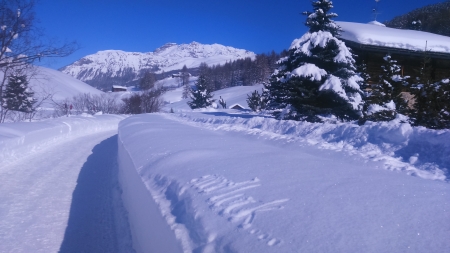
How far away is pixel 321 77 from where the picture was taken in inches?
458

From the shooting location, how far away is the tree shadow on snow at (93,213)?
414cm

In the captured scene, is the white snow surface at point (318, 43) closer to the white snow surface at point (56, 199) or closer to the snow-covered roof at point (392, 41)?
the snow-covered roof at point (392, 41)

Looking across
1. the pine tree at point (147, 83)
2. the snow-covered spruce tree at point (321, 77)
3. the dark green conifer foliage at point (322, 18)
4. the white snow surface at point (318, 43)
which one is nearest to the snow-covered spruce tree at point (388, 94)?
the snow-covered spruce tree at point (321, 77)

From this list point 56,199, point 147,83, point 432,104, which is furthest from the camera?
point 147,83

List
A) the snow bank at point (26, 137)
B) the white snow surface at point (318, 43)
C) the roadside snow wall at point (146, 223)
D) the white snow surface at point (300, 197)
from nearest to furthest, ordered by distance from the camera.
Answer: the white snow surface at point (300, 197), the roadside snow wall at point (146, 223), the snow bank at point (26, 137), the white snow surface at point (318, 43)

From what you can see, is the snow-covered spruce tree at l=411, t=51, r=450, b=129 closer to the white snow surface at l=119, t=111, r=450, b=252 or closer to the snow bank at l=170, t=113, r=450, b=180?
the snow bank at l=170, t=113, r=450, b=180

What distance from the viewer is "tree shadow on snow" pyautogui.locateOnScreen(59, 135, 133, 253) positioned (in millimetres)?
4143

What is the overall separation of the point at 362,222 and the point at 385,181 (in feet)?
4.42

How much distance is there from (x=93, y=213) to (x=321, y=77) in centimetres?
934

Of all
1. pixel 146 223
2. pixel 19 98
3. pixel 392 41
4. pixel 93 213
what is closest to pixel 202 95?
pixel 19 98

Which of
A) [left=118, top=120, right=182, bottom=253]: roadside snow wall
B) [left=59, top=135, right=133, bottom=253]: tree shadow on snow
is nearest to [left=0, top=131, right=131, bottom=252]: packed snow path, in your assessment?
[left=59, top=135, right=133, bottom=253]: tree shadow on snow

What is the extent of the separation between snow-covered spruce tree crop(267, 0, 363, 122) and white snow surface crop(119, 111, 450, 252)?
5743 mm

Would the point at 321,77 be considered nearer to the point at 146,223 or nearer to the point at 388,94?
the point at 388,94

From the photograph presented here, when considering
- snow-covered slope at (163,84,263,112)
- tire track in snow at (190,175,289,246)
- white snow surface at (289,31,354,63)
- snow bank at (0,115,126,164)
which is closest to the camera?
tire track in snow at (190,175,289,246)
